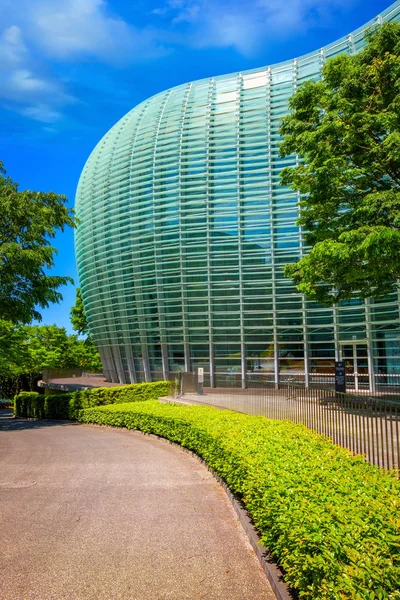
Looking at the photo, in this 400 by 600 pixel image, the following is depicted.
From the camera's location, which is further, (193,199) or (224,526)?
(193,199)

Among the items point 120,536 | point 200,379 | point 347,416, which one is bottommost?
point 120,536

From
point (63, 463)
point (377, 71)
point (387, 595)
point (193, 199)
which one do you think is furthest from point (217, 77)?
point (387, 595)

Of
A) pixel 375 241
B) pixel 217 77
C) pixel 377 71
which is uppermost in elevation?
pixel 217 77

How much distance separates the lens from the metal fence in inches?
270

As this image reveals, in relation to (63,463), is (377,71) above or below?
above

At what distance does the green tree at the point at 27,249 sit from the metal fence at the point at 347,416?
12.2 metres

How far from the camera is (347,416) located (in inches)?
321

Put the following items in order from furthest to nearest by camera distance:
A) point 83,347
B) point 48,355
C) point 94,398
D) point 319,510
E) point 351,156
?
point 83,347 → point 48,355 → point 94,398 → point 351,156 → point 319,510

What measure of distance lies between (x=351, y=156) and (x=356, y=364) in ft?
50.2

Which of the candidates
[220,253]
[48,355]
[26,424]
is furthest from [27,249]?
[48,355]

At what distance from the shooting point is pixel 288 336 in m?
30.0

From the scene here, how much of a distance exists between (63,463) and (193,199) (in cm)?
2465

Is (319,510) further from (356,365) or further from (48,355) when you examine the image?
(48,355)

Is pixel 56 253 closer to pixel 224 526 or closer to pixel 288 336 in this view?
pixel 288 336
